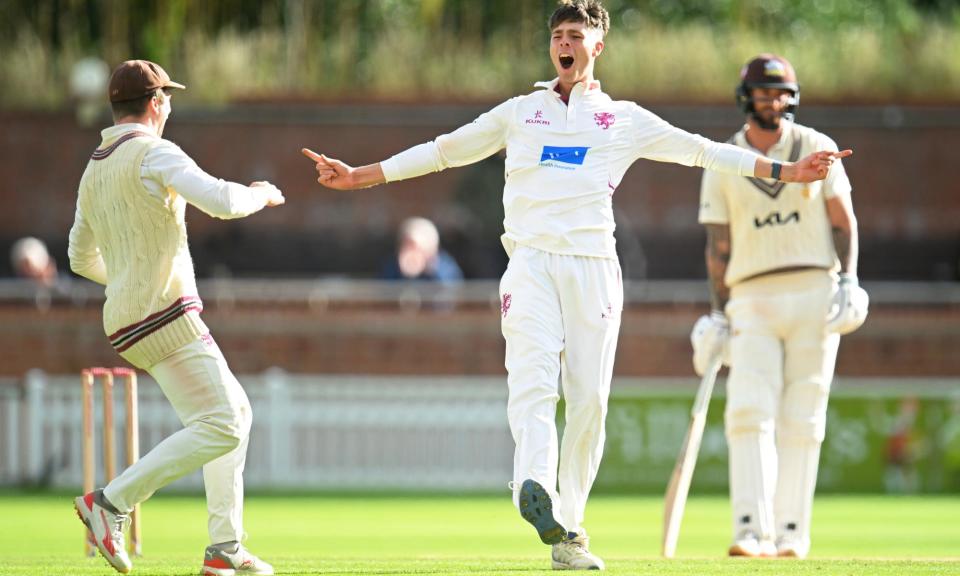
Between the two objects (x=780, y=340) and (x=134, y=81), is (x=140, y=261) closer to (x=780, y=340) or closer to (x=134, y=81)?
(x=134, y=81)

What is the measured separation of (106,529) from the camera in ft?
19.9

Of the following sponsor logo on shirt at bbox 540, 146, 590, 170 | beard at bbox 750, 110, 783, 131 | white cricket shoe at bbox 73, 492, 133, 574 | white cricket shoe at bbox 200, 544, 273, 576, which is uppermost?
beard at bbox 750, 110, 783, 131

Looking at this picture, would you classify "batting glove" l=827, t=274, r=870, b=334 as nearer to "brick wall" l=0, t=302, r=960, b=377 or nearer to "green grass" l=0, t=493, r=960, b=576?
"green grass" l=0, t=493, r=960, b=576

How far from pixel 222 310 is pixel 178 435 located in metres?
11.2

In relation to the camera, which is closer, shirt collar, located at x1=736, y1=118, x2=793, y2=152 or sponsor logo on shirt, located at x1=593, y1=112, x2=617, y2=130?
sponsor logo on shirt, located at x1=593, y1=112, x2=617, y2=130

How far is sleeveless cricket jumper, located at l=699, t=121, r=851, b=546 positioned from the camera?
8.02 metres

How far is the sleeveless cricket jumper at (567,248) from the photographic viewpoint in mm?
6402

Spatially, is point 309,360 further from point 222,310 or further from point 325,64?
point 325,64

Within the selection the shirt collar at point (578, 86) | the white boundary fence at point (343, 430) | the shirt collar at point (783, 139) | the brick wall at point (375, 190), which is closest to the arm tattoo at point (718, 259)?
the shirt collar at point (783, 139)

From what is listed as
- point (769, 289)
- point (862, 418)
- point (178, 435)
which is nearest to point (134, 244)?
point (178, 435)

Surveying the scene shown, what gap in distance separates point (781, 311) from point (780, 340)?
6.2 inches

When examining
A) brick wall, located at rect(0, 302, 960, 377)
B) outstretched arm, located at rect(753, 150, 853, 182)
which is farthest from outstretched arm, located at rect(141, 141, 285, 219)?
brick wall, located at rect(0, 302, 960, 377)

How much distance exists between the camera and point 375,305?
17391 millimetres

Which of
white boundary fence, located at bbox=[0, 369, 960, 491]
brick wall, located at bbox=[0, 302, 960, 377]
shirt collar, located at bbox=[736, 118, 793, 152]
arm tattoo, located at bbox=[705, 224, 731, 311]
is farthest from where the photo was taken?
brick wall, located at bbox=[0, 302, 960, 377]
